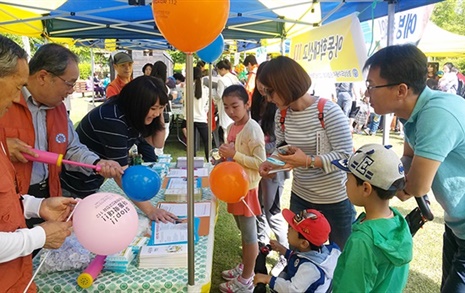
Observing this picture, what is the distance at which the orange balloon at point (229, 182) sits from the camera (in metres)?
1.84

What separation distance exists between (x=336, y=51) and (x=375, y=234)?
2.14 m

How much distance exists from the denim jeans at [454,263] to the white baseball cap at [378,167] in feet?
1.85

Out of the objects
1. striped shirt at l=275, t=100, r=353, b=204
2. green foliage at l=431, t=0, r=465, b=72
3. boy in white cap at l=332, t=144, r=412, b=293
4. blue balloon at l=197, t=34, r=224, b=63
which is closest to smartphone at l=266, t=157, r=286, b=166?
striped shirt at l=275, t=100, r=353, b=204

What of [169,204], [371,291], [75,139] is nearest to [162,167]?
[169,204]

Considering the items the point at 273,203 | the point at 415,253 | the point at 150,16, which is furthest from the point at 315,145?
the point at 150,16

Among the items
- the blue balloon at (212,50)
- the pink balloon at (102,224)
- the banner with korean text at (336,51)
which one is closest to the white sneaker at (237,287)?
the pink balloon at (102,224)

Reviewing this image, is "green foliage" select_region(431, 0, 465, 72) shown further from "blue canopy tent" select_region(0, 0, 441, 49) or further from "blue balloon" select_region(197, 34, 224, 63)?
"blue balloon" select_region(197, 34, 224, 63)

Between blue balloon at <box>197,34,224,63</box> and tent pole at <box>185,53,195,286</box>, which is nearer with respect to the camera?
tent pole at <box>185,53,195,286</box>

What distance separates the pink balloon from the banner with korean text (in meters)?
2.12

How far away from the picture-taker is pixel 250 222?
2.40m

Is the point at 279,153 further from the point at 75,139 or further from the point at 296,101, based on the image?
the point at 75,139

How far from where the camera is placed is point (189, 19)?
3.79 ft

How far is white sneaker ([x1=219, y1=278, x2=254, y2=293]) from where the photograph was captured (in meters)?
2.50

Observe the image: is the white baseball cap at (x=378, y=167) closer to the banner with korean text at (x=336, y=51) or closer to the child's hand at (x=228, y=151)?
the child's hand at (x=228, y=151)
